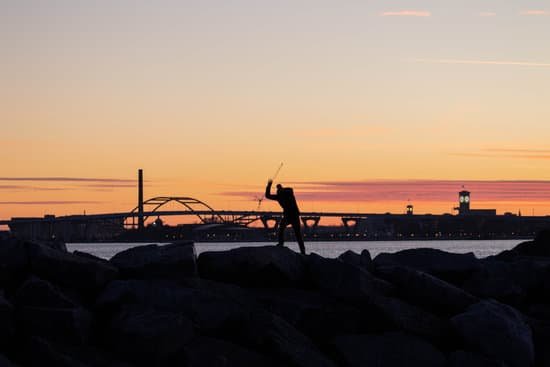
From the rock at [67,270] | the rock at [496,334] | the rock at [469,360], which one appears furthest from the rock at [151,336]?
the rock at [496,334]

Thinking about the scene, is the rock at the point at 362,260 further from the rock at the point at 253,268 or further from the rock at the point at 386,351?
the rock at the point at 386,351

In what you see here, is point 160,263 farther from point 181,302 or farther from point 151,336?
point 151,336

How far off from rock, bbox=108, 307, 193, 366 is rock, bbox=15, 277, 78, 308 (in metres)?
0.66

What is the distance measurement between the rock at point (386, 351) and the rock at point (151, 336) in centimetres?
203

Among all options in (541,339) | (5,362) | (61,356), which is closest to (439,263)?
(541,339)

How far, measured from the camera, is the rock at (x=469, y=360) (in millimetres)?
13219

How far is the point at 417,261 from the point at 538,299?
185 centimetres

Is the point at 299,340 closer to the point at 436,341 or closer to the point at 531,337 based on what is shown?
the point at 436,341

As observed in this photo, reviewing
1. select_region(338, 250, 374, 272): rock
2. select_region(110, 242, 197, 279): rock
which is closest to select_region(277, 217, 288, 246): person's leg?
select_region(338, 250, 374, 272): rock

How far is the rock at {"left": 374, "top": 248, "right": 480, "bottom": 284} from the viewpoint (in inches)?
651

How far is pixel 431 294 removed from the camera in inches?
582

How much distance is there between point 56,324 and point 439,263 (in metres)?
6.48

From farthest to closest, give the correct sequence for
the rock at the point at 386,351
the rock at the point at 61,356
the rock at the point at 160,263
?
1. the rock at the point at 160,263
2. the rock at the point at 386,351
3. the rock at the point at 61,356

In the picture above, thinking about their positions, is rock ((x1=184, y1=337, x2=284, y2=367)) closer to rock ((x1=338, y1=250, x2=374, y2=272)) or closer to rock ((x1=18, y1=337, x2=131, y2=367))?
rock ((x1=18, y1=337, x2=131, y2=367))
